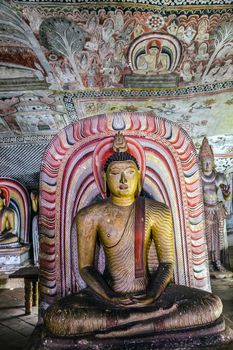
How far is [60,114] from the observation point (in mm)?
6355

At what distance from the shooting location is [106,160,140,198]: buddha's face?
9.30 ft

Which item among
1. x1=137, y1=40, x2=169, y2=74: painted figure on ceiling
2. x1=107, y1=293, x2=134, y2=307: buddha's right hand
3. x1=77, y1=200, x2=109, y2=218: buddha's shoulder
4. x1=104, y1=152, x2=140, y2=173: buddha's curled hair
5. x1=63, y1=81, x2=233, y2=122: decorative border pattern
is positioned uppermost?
x1=137, y1=40, x2=169, y2=74: painted figure on ceiling

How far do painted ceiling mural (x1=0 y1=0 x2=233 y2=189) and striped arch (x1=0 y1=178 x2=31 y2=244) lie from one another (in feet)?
4.46

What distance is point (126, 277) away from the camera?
2.73 metres

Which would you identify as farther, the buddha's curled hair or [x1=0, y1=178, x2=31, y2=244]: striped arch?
[x1=0, y1=178, x2=31, y2=244]: striped arch

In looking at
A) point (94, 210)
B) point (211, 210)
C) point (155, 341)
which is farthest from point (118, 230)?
point (211, 210)

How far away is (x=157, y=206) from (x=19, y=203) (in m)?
5.31

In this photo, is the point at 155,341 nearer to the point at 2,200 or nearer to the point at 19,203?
the point at 2,200

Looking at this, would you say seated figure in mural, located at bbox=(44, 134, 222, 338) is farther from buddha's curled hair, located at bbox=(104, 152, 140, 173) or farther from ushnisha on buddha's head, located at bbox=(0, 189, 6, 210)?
ushnisha on buddha's head, located at bbox=(0, 189, 6, 210)

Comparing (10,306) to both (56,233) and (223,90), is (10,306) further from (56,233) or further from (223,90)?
(223,90)

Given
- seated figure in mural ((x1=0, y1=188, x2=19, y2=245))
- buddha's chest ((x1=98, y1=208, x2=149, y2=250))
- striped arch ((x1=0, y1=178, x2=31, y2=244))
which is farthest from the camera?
striped arch ((x1=0, y1=178, x2=31, y2=244))

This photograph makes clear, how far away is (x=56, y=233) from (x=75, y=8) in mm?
2499

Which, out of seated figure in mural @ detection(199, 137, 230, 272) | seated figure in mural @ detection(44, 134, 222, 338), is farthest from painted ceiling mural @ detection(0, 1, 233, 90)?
seated figure in mural @ detection(44, 134, 222, 338)

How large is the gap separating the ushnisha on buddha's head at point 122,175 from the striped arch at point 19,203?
501cm
